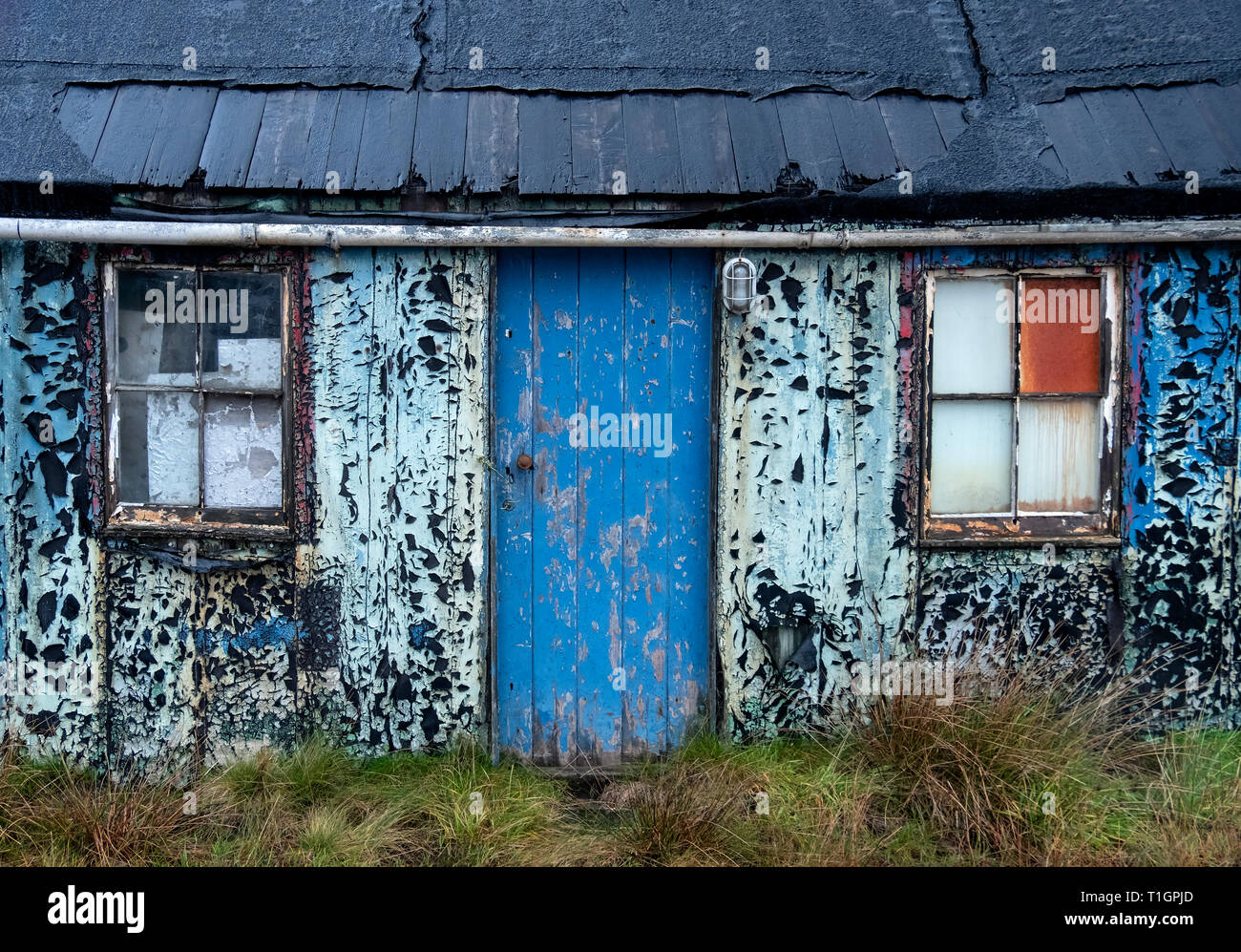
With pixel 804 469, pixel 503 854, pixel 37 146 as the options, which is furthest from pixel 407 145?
pixel 503 854

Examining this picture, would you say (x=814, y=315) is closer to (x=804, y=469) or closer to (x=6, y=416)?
(x=804, y=469)

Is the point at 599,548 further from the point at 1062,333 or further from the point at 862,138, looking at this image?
the point at 1062,333

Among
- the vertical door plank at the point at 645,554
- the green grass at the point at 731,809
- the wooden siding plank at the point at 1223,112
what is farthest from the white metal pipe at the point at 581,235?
the green grass at the point at 731,809

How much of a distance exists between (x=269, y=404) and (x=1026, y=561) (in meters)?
3.44

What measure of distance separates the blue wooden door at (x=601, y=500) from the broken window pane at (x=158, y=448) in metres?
1.35

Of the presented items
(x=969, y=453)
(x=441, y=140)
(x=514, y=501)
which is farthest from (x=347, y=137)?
(x=969, y=453)

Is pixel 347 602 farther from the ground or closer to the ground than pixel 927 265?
closer to the ground

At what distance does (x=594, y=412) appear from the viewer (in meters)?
4.14

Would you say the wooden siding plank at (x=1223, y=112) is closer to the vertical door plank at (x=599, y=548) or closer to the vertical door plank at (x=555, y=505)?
the vertical door plank at (x=599, y=548)

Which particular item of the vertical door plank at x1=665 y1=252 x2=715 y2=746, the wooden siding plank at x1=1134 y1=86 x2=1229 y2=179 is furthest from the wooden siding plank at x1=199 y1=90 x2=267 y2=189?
the wooden siding plank at x1=1134 y1=86 x2=1229 y2=179

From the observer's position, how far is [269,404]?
4062mm

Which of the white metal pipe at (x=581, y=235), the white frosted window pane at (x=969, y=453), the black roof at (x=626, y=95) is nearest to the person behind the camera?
the white metal pipe at (x=581, y=235)

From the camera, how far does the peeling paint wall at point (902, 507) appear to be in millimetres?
4074

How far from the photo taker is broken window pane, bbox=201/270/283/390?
4.02 metres
